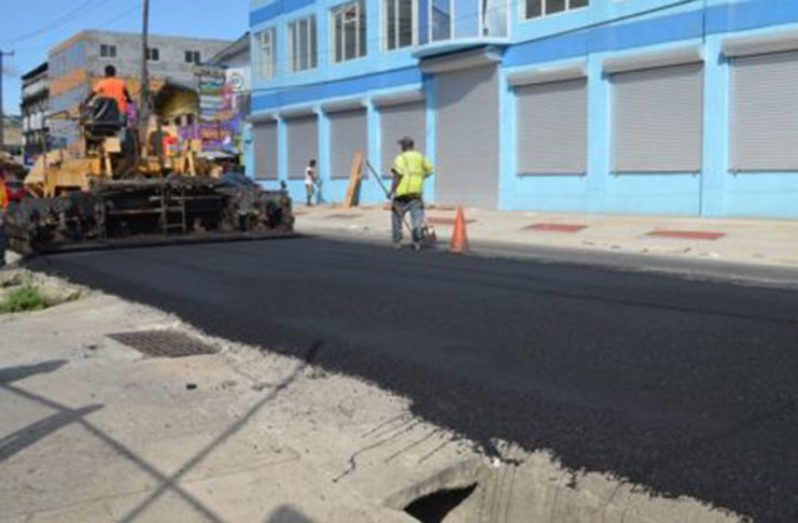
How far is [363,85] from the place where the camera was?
34562mm

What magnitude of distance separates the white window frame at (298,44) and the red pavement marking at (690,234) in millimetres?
21034

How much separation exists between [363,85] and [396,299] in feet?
81.5

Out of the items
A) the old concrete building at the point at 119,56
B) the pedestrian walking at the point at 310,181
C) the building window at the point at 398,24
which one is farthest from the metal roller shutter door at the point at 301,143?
the old concrete building at the point at 119,56

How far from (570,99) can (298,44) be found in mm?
16512

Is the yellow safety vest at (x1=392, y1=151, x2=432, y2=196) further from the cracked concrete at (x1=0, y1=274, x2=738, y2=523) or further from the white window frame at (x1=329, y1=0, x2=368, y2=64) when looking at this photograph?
the white window frame at (x1=329, y1=0, x2=368, y2=64)

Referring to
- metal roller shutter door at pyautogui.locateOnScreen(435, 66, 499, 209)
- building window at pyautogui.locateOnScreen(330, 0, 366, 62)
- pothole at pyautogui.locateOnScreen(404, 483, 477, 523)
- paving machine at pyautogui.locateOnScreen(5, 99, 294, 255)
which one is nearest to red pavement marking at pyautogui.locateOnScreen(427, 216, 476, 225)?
metal roller shutter door at pyautogui.locateOnScreen(435, 66, 499, 209)

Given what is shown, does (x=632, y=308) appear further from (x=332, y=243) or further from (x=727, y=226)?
(x=727, y=226)

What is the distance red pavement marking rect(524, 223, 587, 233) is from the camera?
2171 cm

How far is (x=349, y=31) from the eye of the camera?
3550cm

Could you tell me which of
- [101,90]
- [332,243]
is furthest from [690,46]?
[101,90]

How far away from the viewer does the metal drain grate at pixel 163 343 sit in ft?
27.7

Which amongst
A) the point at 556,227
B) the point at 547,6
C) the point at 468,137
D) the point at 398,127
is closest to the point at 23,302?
the point at 556,227

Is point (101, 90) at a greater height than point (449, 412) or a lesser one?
greater

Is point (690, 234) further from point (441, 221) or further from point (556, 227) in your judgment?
point (441, 221)
